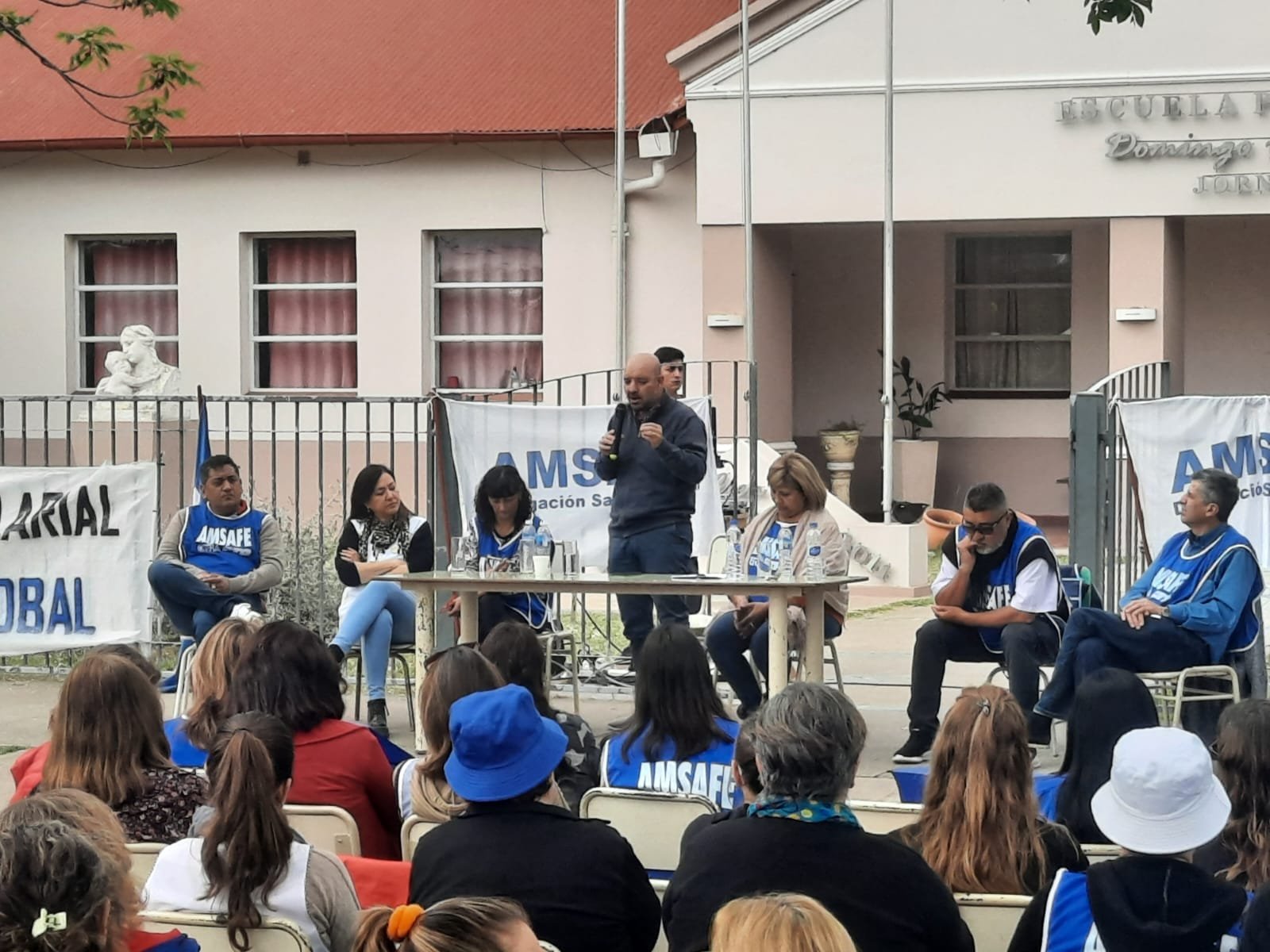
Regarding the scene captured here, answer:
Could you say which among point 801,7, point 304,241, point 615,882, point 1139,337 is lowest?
point 615,882

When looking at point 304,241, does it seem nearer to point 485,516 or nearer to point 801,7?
point 801,7

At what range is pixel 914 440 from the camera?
1814 cm

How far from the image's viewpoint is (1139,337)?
15875mm

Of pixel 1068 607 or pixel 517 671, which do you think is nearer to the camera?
pixel 517 671

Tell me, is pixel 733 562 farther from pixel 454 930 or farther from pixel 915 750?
pixel 454 930

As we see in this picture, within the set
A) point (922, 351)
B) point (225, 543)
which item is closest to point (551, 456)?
point (225, 543)

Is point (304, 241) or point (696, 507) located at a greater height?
point (304, 241)

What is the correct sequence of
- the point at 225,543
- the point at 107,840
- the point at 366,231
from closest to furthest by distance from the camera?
the point at 107,840 < the point at 225,543 < the point at 366,231

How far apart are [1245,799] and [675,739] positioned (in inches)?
70.0

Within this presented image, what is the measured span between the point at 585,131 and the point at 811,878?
14.5m

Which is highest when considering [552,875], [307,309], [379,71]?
[379,71]

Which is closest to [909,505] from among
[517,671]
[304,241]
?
[304,241]

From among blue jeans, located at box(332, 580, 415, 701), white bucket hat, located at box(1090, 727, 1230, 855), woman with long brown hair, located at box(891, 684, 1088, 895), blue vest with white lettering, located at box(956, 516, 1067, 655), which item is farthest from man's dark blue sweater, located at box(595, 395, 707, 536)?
white bucket hat, located at box(1090, 727, 1230, 855)

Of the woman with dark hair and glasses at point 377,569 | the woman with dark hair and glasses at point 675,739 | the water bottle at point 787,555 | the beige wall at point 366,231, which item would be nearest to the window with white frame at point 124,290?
the beige wall at point 366,231
